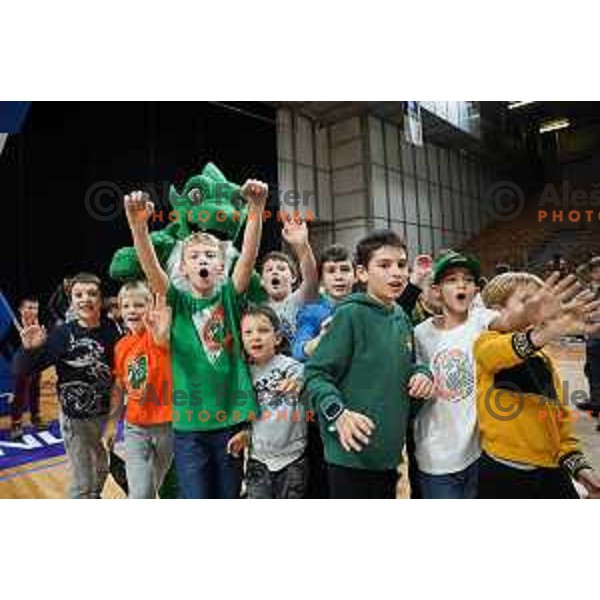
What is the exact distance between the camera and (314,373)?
1593 millimetres

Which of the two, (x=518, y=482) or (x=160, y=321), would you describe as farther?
(x=160, y=321)

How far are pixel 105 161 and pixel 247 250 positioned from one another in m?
0.59

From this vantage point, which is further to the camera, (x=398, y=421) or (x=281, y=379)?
(x=281, y=379)

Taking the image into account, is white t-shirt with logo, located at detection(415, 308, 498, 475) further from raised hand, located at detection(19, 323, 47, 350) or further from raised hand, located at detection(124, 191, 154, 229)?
raised hand, located at detection(19, 323, 47, 350)

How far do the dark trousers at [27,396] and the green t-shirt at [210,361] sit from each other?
0.50 meters

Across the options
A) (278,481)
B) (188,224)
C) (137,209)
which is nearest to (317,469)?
(278,481)

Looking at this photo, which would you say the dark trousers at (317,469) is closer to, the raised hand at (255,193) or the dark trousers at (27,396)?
the raised hand at (255,193)

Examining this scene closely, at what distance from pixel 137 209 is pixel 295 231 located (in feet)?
1.64

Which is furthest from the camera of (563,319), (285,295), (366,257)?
(285,295)

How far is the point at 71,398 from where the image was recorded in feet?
6.43

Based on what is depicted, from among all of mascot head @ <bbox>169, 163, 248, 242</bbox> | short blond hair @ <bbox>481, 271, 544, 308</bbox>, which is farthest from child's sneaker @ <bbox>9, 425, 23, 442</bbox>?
short blond hair @ <bbox>481, 271, 544, 308</bbox>

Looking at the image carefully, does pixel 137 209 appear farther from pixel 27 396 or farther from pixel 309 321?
pixel 27 396
